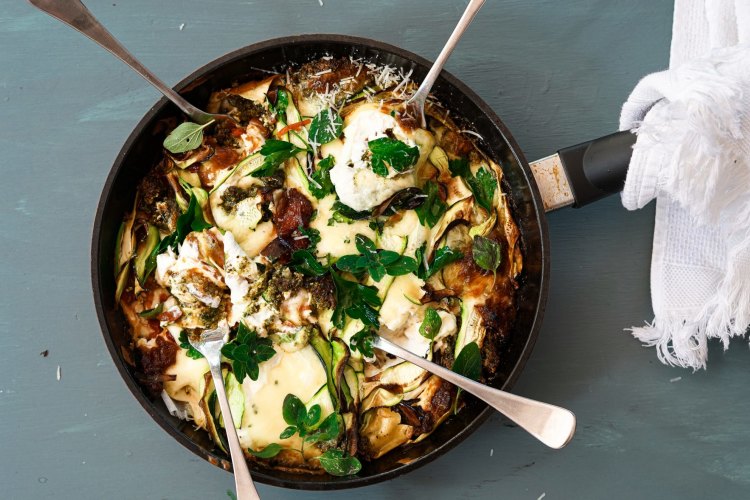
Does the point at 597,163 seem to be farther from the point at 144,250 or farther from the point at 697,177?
the point at 144,250

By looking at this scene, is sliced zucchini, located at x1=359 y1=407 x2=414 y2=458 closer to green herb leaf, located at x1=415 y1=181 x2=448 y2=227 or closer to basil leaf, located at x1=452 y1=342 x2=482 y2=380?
basil leaf, located at x1=452 y1=342 x2=482 y2=380

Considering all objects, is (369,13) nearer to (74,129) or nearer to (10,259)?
(74,129)

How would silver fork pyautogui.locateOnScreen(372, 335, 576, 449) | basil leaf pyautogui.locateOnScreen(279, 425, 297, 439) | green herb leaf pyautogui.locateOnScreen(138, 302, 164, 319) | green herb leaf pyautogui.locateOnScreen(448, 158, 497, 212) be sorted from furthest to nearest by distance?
green herb leaf pyautogui.locateOnScreen(448, 158, 497, 212) → green herb leaf pyautogui.locateOnScreen(138, 302, 164, 319) → basil leaf pyautogui.locateOnScreen(279, 425, 297, 439) → silver fork pyautogui.locateOnScreen(372, 335, 576, 449)

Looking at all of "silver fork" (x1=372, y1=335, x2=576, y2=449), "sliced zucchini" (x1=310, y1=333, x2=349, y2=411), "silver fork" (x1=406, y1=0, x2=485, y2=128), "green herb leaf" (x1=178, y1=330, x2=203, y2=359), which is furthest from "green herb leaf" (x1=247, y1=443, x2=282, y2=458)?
"silver fork" (x1=406, y1=0, x2=485, y2=128)

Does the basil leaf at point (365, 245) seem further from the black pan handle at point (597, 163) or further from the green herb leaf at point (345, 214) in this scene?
the black pan handle at point (597, 163)

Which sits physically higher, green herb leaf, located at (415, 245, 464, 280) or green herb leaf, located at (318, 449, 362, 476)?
green herb leaf, located at (415, 245, 464, 280)

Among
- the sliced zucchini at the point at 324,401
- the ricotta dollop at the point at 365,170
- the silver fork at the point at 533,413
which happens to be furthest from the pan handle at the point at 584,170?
the sliced zucchini at the point at 324,401

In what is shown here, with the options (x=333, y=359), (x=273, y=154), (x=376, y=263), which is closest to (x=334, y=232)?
(x=376, y=263)
